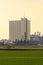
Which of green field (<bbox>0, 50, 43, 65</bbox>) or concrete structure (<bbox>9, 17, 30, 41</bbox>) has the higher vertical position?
concrete structure (<bbox>9, 17, 30, 41</bbox>)

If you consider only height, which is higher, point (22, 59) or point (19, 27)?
point (19, 27)

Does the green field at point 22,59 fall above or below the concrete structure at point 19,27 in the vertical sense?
below

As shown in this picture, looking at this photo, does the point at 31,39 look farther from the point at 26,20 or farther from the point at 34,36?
the point at 26,20

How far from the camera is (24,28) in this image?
5610 inches

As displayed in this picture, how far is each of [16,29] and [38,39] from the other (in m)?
25.6

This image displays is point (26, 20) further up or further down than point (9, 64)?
further up

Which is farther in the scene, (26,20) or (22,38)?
(26,20)

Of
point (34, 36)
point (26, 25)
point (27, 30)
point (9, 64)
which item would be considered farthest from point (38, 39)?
point (9, 64)

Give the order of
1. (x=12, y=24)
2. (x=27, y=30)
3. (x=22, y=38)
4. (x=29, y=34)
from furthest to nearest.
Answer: (x=12, y=24), (x=27, y=30), (x=29, y=34), (x=22, y=38)

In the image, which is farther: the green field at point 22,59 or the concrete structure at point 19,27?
the concrete structure at point 19,27

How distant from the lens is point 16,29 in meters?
144

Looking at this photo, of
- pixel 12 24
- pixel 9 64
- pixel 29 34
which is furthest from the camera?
pixel 12 24

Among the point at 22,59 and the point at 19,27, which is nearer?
the point at 22,59

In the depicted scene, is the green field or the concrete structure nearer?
the green field
